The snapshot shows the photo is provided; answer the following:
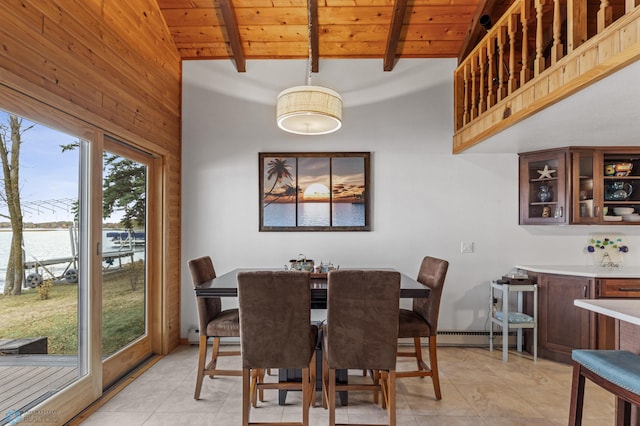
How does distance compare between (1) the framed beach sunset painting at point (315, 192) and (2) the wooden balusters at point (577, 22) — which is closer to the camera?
(2) the wooden balusters at point (577, 22)

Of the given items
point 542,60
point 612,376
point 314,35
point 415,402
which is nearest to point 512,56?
point 542,60

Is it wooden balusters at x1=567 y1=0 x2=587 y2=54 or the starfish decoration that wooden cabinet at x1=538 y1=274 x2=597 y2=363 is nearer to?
the starfish decoration

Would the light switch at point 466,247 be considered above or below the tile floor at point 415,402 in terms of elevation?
above

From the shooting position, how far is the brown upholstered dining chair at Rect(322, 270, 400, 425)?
1988mm

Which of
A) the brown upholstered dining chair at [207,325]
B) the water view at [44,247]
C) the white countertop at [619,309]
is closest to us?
the white countertop at [619,309]

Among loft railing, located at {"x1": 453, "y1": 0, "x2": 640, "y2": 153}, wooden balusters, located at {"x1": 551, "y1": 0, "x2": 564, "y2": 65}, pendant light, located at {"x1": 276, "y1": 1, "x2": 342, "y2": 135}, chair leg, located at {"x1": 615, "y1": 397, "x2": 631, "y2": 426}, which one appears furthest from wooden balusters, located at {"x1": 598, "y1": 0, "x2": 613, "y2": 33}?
chair leg, located at {"x1": 615, "y1": 397, "x2": 631, "y2": 426}

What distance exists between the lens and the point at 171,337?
12.1ft

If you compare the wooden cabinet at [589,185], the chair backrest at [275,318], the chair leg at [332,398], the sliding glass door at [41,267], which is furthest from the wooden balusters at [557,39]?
the sliding glass door at [41,267]

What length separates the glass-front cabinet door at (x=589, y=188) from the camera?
345cm

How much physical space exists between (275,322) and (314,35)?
290 centimetres

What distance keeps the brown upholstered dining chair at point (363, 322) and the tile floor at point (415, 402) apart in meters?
0.55

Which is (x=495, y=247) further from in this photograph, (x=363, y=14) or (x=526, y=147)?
(x=363, y=14)

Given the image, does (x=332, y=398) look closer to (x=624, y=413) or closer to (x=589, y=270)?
(x=624, y=413)

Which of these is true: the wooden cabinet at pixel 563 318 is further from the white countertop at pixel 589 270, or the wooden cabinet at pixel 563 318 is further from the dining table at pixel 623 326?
the dining table at pixel 623 326
